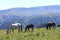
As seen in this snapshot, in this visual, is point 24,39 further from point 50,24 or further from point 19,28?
point 50,24

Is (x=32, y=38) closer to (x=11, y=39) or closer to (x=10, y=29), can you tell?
(x=11, y=39)

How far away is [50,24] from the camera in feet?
130

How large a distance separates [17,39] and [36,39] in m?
1.93

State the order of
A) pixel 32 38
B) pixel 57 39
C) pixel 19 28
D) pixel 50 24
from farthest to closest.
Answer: pixel 50 24 → pixel 19 28 → pixel 32 38 → pixel 57 39

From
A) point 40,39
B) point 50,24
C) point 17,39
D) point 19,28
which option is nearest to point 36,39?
point 40,39

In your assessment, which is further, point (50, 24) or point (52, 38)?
point (50, 24)

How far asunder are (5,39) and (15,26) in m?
11.9

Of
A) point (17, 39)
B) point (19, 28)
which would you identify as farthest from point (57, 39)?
point (19, 28)

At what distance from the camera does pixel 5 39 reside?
23.8m

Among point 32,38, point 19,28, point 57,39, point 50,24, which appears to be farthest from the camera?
point 50,24

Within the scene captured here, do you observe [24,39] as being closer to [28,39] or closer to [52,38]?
[28,39]

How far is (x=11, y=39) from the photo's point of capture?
22906mm

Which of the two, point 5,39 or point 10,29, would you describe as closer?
point 5,39

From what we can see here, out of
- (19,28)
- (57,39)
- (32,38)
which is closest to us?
(57,39)
